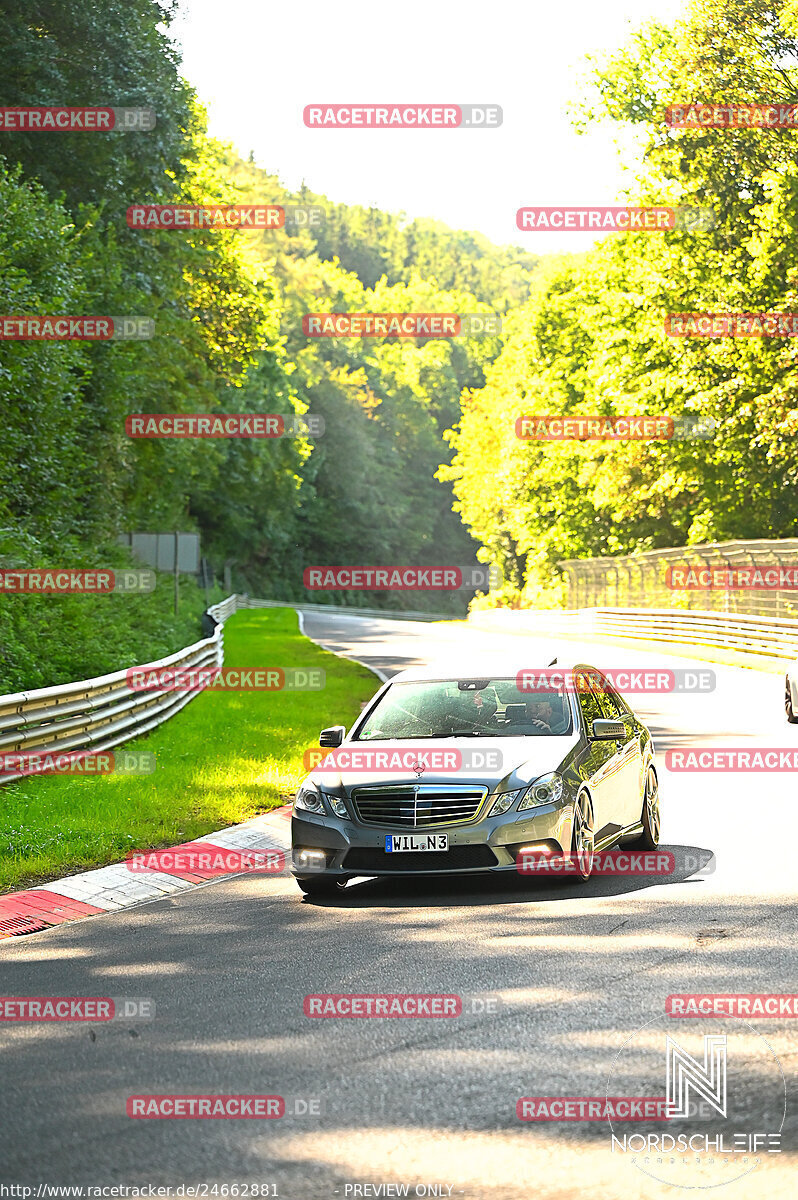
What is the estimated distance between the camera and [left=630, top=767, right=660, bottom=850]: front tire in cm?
1123

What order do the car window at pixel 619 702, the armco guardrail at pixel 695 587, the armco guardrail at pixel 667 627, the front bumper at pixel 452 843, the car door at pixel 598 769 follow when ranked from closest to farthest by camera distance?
the front bumper at pixel 452 843 → the car door at pixel 598 769 → the car window at pixel 619 702 → the armco guardrail at pixel 695 587 → the armco guardrail at pixel 667 627

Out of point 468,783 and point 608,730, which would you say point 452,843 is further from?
point 608,730

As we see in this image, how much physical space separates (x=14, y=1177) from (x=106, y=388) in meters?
33.0

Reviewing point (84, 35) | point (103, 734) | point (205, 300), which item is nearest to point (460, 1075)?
point (103, 734)

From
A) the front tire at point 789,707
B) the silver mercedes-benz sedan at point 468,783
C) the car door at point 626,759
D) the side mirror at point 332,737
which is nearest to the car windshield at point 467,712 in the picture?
the silver mercedes-benz sedan at point 468,783

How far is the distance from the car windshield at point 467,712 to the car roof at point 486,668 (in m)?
0.05

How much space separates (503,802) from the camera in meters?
9.43

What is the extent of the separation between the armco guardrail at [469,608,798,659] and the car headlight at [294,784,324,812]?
24433 millimetres

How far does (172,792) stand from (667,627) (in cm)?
3184

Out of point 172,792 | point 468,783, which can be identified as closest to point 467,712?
point 468,783

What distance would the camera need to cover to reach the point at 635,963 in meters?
7.37

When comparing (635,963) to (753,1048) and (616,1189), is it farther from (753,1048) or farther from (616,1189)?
(616,1189)

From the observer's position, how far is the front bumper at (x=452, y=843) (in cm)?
934

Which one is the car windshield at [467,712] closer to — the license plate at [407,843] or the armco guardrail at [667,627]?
the license plate at [407,843]
